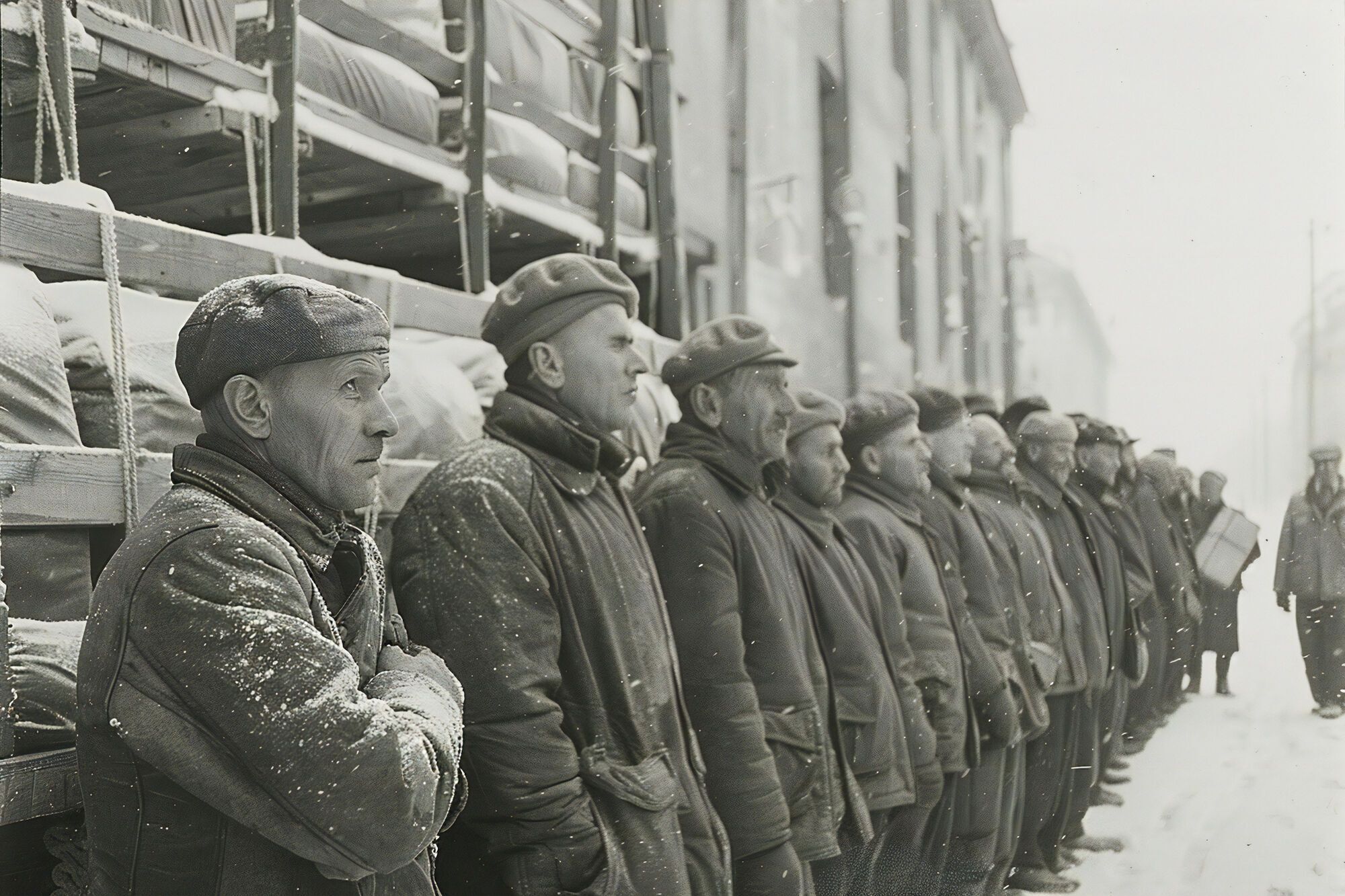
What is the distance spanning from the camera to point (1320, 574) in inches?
104

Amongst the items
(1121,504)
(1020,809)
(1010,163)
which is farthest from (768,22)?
(1020,809)

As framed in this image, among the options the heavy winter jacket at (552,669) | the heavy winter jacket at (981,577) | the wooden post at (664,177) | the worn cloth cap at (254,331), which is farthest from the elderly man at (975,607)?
the worn cloth cap at (254,331)

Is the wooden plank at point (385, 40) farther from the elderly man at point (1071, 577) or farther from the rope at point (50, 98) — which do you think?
the elderly man at point (1071, 577)

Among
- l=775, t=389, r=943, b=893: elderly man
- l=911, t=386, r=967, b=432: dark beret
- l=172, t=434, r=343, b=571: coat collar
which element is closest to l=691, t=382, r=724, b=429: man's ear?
l=775, t=389, r=943, b=893: elderly man

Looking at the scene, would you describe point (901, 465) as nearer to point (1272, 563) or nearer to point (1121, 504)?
point (1121, 504)

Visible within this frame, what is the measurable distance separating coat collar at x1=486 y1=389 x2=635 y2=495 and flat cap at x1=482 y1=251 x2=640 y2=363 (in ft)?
0.43

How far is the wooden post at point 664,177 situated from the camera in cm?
354

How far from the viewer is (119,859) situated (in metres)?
1.16

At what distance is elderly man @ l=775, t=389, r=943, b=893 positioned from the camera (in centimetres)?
261

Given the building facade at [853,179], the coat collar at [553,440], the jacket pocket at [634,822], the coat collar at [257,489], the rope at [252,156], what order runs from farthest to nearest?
the building facade at [853,179] → the rope at [252,156] → the coat collar at [553,440] → the jacket pocket at [634,822] → the coat collar at [257,489]

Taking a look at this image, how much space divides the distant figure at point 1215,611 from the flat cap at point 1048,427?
12.5 inches

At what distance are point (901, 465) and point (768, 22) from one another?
5.22 ft

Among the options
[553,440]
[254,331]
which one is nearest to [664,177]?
[553,440]

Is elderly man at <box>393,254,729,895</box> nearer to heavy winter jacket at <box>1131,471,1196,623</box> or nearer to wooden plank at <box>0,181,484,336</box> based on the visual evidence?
wooden plank at <box>0,181,484,336</box>
